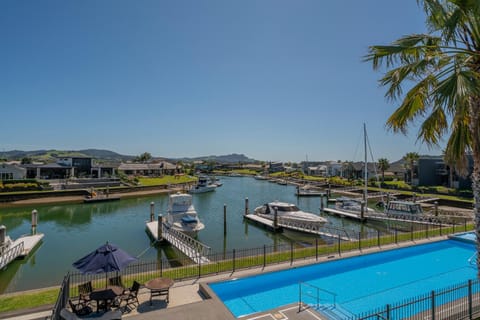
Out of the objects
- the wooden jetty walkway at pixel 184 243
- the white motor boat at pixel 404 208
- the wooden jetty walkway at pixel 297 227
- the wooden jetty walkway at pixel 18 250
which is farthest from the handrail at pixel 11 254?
the white motor boat at pixel 404 208

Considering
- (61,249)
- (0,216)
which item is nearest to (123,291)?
(61,249)

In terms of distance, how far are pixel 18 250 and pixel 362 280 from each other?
75.4ft

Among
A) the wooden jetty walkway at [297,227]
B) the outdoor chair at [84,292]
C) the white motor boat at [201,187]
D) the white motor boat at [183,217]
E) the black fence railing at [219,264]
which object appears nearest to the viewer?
the outdoor chair at [84,292]

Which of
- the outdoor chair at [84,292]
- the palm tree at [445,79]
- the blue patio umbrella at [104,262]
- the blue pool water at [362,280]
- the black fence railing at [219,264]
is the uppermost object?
the palm tree at [445,79]

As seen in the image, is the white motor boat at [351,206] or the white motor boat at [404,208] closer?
the white motor boat at [404,208]

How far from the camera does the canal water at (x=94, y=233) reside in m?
18.8

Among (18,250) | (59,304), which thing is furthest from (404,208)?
(18,250)

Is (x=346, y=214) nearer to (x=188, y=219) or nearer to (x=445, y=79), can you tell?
(x=188, y=219)

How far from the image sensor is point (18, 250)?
65.4ft

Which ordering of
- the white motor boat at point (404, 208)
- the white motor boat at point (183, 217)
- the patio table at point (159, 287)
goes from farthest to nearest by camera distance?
the white motor boat at point (404, 208)
the white motor boat at point (183, 217)
the patio table at point (159, 287)

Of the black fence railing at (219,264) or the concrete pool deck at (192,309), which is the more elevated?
the concrete pool deck at (192,309)

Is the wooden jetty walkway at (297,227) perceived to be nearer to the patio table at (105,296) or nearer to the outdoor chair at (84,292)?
the patio table at (105,296)

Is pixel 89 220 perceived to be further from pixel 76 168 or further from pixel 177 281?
pixel 76 168

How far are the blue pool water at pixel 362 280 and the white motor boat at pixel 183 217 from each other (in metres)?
14.0
